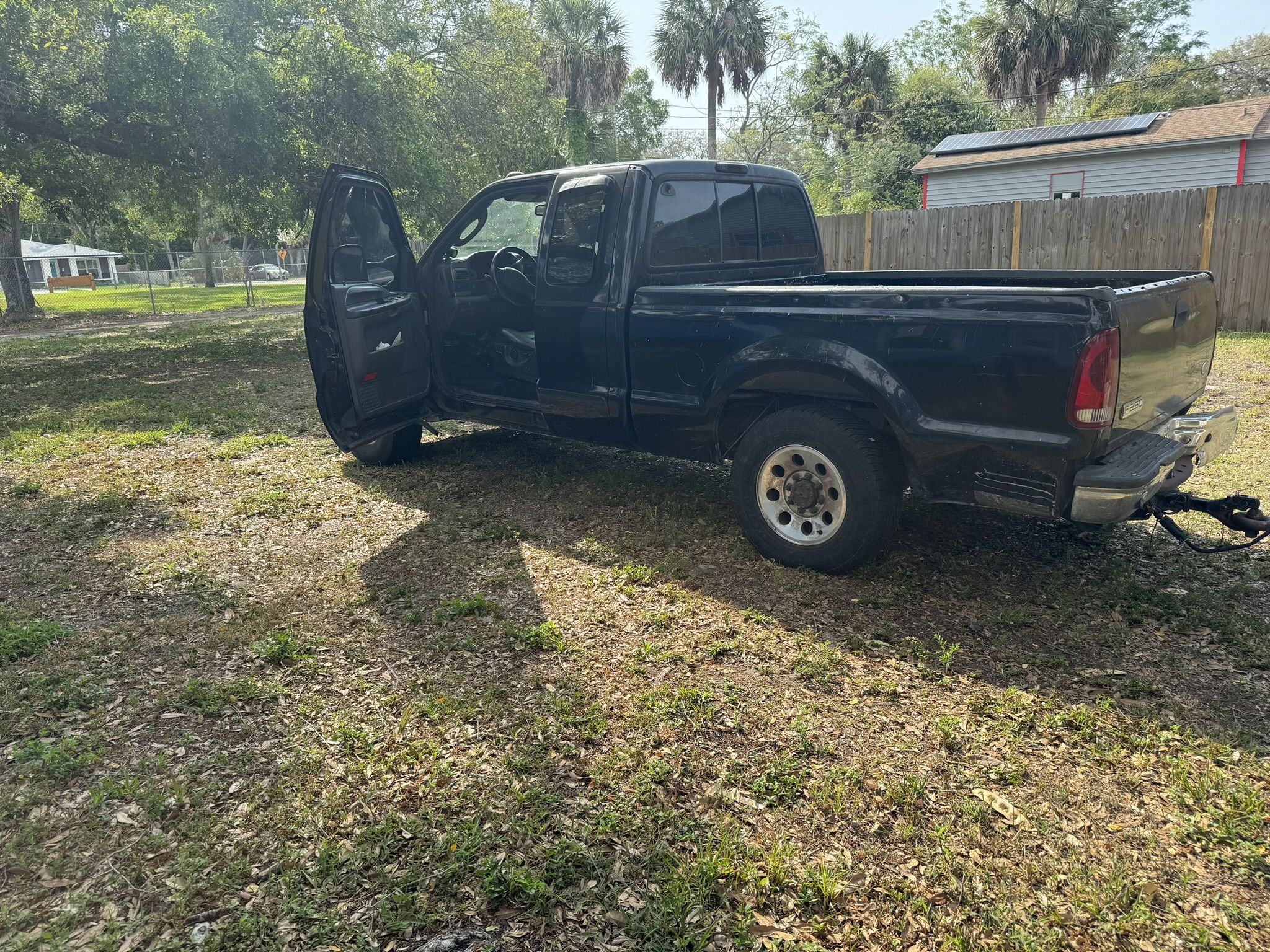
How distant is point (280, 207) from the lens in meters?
14.5

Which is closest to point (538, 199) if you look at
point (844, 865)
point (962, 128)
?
point (844, 865)

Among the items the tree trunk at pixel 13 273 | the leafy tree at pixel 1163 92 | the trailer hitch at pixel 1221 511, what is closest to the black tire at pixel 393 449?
the trailer hitch at pixel 1221 511

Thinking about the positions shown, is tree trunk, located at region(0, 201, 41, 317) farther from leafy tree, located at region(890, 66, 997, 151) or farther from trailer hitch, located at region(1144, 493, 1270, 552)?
leafy tree, located at region(890, 66, 997, 151)

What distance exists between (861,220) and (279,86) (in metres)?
9.34

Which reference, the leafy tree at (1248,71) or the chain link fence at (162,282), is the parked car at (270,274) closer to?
the chain link fence at (162,282)

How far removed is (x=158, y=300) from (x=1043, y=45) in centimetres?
3249

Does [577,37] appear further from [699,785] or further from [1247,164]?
[699,785]

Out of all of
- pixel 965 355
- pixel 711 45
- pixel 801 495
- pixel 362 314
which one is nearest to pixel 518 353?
pixel 362 314

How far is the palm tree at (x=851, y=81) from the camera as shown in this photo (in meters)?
34.7

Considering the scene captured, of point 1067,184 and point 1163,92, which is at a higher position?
point 1163,92

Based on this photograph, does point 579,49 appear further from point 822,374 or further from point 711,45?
point 822,374

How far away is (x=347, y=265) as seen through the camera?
5.50 m

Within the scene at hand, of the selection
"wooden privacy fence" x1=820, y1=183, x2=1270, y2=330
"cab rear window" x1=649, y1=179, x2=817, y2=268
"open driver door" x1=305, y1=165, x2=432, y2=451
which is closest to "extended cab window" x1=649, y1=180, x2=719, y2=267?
"cab rear window" x1=649, y1=179, x2=817, y2=268

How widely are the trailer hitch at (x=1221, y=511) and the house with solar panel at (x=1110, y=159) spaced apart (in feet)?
53.9
